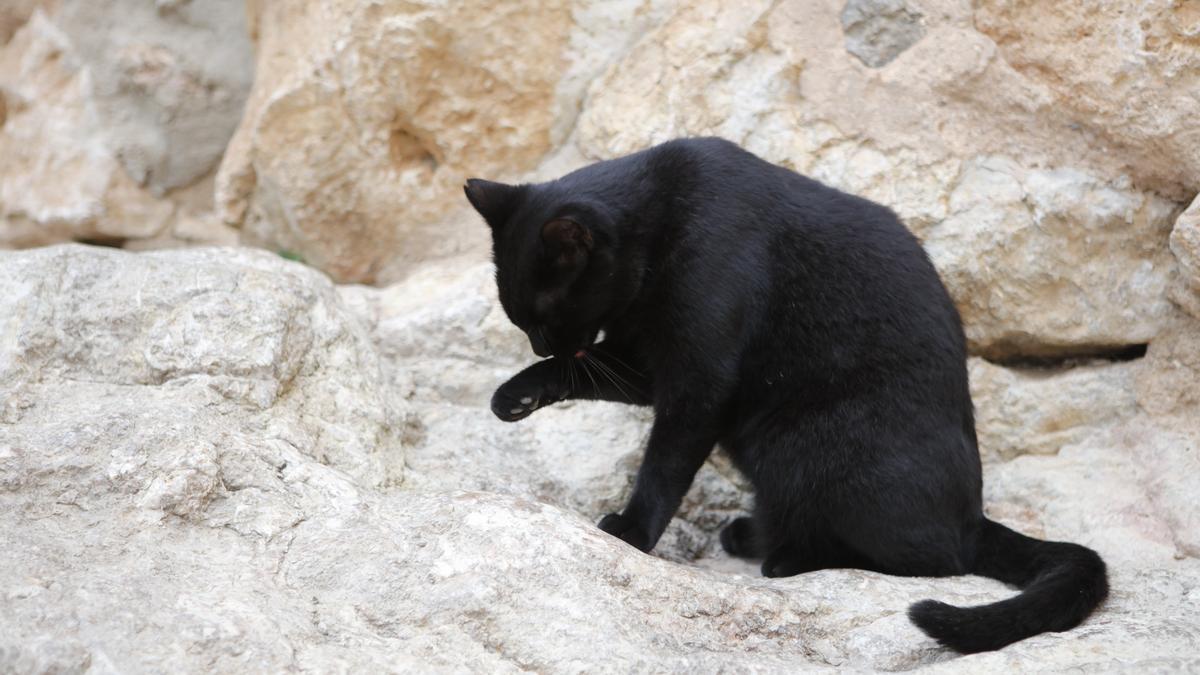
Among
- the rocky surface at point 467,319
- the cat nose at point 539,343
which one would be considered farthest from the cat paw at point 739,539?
the cat nose at point 539,343

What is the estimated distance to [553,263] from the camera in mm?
2988

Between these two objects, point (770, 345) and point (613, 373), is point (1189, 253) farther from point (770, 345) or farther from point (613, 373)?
point (613, 373)

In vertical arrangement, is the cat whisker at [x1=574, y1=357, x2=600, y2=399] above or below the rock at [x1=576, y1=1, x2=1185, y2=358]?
below

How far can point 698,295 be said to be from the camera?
2.98m

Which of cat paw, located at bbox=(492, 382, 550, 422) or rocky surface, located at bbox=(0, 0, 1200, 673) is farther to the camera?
cat paw, located at bbox=(492, 382, 550, 422)

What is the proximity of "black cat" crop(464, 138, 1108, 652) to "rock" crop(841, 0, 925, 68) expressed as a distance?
27.3 inches

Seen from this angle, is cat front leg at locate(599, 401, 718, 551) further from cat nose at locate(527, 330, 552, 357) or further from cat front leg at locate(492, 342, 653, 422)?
cat nose at locate(527, 330, 552, 357)

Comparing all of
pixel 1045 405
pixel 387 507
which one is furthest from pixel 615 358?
pixel 1045 405

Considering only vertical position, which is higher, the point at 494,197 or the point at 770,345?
the point at 494,197

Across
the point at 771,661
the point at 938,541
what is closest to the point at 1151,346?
the point at 938,541

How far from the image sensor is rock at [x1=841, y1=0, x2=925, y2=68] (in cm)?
359

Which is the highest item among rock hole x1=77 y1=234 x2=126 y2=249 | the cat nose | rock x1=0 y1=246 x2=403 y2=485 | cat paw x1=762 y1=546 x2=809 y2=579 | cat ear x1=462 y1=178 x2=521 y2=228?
cat ear x1=462 y1=178 x2=521 y2=228

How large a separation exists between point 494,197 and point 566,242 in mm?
351

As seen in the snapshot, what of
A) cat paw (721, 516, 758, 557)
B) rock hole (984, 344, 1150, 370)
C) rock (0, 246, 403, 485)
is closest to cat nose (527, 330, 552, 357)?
rock (0, 246, 403, 485)
